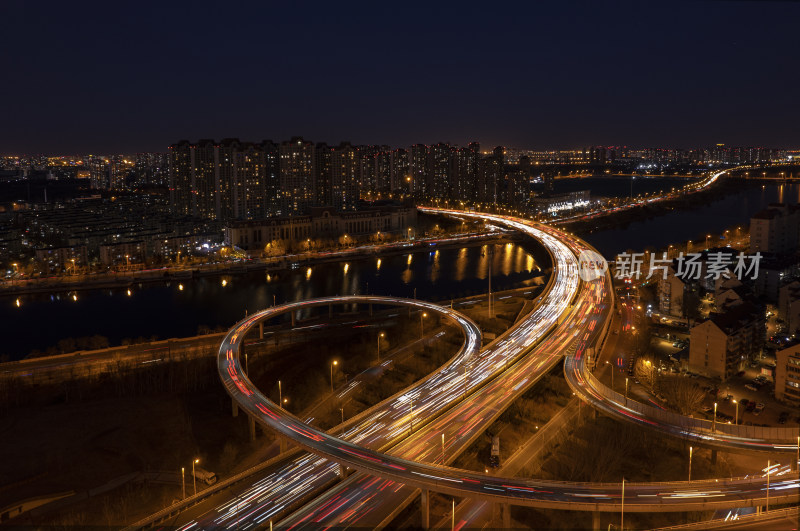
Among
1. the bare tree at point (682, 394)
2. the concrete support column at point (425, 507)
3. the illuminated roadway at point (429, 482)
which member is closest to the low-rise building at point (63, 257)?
the illuminated roadway at point (429, 482)

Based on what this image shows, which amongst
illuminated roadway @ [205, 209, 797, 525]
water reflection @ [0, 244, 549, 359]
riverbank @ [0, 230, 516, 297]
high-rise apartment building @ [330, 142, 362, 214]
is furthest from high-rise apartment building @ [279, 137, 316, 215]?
illuminated roadway @ [205, 209, 797, 525]

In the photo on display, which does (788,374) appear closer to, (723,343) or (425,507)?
(723,343)

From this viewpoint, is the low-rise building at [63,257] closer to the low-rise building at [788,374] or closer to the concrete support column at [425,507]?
the concrete support column at [425,507]

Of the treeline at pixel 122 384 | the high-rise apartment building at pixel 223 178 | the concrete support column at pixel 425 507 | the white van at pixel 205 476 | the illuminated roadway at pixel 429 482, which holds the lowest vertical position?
→ the white van at pixel 205 476

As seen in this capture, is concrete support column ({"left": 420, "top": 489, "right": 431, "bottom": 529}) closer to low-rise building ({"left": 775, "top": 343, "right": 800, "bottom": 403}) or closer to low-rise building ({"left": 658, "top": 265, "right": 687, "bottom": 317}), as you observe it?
low-rise building ({"left": 775, "top": 343, "right": 800, "bottom": 403})

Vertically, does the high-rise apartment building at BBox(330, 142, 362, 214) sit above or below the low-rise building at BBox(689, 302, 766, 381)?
above

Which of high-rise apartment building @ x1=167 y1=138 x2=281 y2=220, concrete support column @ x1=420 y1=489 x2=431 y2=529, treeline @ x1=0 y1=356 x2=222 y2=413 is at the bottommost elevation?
treeline @ x1=0 y1=356 x2=222 y2=413

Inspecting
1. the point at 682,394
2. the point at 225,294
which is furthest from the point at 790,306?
the point at 225,294
